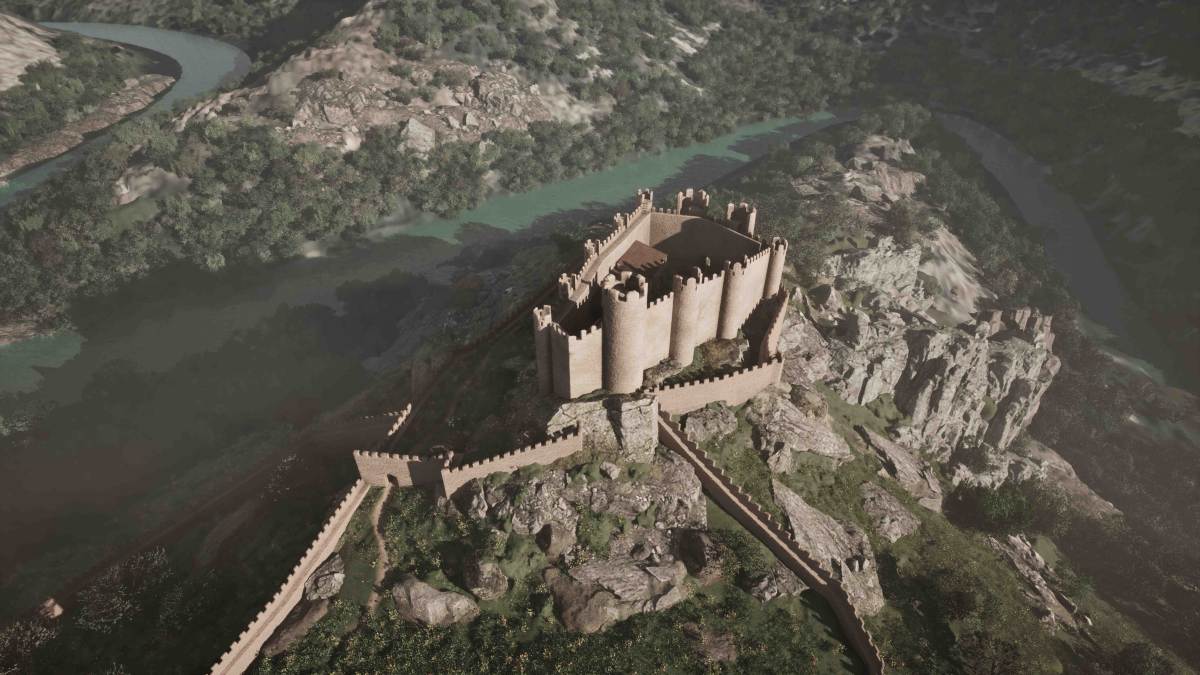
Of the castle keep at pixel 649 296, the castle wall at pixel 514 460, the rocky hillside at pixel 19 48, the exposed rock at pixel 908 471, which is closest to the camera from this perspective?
the castle wall at pixel 514 460

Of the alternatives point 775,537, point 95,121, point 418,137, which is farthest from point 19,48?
point 775,537

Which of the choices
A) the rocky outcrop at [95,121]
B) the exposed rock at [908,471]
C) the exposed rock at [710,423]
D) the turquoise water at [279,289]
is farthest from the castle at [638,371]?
the rocky outcrop at [95,121]

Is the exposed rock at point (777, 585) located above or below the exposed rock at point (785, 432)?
below

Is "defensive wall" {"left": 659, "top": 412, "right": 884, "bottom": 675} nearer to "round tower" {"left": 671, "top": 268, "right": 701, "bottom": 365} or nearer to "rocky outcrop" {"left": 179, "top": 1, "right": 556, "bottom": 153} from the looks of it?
"round tower" {"left": 671, "top": 268, "right": 701, "bottom": 365}

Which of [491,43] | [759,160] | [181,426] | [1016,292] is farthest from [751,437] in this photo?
[491,43]

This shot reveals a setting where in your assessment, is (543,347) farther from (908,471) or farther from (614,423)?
(908,471)

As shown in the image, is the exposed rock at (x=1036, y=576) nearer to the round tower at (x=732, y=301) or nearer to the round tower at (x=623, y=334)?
the round tower at (x=732, y=301)

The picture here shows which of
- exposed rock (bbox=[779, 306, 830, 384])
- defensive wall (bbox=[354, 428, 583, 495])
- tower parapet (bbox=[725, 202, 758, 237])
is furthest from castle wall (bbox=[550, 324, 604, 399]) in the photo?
exposed rock (bbox=[779, 306, 830, 384])
